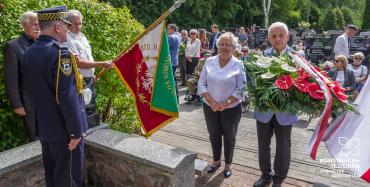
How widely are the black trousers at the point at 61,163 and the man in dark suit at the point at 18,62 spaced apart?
98 centimetres

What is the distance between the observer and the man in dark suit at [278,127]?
3641mm

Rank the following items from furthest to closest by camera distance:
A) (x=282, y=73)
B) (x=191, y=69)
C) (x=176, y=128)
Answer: (x=191, y=69) → (x=176, y=128) → (x=282, y=73)

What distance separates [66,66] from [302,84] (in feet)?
6.87

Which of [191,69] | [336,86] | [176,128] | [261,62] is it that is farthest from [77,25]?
[191,69]

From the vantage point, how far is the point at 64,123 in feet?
9.55

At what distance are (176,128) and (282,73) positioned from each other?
3671mm

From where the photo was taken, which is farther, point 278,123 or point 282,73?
point 278,123

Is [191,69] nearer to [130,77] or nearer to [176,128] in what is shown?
[176,128]

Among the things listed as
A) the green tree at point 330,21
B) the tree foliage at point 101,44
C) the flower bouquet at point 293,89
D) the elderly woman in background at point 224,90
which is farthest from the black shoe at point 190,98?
the green tree at point 330,21

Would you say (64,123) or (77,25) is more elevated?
(77,25)

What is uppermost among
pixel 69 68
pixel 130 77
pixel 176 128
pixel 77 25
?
pixel 77 25

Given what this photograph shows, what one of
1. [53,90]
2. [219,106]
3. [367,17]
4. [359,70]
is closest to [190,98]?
[359,70]

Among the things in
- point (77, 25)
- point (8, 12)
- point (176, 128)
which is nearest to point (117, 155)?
point (77, 25)

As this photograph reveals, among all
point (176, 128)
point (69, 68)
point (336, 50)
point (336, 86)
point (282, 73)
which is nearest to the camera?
point (69, 68)
